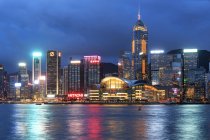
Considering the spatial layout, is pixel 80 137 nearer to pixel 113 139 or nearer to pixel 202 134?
pixel 113 139

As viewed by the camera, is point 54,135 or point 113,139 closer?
point 113,139

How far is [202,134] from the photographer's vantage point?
66500mm

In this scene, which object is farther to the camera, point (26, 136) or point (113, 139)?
point (26, 136)

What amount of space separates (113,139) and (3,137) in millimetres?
16074

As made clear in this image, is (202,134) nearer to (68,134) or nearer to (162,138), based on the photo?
(162,138)

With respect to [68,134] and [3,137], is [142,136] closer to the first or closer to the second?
[68,134]

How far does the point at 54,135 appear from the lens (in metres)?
64.8

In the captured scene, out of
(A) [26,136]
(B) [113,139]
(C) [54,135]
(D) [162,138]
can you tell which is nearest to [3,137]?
(A) [26,136]

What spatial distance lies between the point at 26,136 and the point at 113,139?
13.0m

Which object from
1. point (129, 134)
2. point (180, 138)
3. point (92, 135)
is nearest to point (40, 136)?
point (92, 135)

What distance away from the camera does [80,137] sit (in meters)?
61.5

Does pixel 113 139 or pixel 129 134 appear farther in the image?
pixel 129 134

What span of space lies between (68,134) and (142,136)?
11147mm

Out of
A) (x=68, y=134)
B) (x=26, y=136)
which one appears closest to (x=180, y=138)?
(x=68, y=134)
